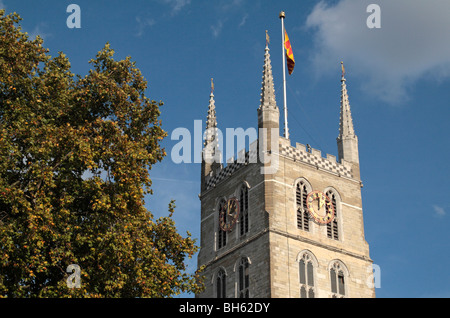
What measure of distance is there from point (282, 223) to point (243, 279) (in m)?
4.46

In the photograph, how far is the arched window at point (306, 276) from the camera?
1886 inches

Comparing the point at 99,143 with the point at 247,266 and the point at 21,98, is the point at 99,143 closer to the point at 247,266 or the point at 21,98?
the point at 21,98

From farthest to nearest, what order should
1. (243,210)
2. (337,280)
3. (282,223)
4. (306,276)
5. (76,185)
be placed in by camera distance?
(243,210) → (337,280) → (282,223) → (306,276) → (76,185)

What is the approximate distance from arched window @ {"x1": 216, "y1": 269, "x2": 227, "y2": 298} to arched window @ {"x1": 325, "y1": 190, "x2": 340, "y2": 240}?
7.65 metres

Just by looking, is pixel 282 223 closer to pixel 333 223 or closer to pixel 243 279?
pixel 243 279

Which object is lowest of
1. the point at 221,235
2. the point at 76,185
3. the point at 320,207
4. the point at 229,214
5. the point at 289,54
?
the point at 76,185

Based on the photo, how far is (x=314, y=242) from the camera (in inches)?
1957

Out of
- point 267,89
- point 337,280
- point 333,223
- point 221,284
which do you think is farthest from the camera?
point 267,89

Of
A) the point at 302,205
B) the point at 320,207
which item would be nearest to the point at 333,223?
the point at 320,207

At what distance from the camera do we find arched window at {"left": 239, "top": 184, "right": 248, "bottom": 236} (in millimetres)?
50781

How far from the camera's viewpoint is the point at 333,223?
51719 millimetres

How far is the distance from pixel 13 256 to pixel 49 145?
13.5 ft

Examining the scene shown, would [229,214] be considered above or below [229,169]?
below

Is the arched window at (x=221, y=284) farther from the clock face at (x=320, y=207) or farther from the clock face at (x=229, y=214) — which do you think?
the clock face at (x=320, y=207)
